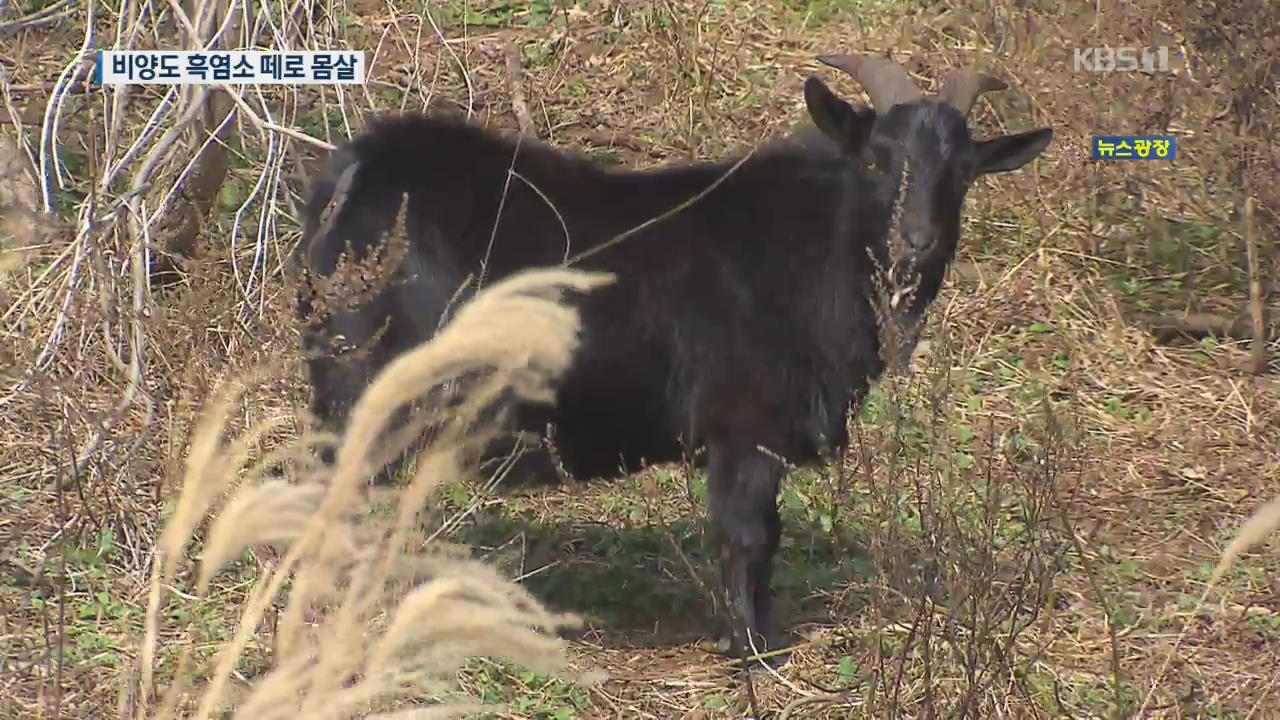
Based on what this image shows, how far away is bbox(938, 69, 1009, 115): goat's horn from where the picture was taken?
20.6 feet

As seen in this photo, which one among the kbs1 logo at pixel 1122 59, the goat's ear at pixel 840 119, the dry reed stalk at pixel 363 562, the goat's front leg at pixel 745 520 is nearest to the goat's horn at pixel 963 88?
the goat's ear at pixel 840 119

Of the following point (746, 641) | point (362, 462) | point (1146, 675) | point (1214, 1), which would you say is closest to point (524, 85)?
point (1214, 1)

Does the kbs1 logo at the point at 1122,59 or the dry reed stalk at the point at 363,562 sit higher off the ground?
the kbs1 logo at the point at 1122,59

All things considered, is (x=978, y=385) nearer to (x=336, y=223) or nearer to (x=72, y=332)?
(x=336, y=223)

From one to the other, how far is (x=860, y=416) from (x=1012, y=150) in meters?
1.29

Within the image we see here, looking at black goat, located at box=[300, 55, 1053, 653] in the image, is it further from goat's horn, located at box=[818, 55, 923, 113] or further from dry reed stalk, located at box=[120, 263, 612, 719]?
dry reed stalk, located at box=[120, 263, 612, 719]

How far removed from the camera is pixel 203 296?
196 inches

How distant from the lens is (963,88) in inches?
248

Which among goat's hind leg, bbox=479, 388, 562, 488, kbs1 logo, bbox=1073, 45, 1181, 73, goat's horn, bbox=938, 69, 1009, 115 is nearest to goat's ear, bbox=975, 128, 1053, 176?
goat's horn, bbox=938, 69, 1009, 115

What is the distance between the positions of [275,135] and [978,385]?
3.83m

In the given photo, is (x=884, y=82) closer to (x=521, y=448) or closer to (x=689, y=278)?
(x=689, y=278)

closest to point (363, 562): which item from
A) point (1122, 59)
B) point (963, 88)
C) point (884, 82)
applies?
point (884, 82)

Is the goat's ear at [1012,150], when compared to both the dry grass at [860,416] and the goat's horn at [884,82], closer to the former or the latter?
the goat's horn at [884,82]

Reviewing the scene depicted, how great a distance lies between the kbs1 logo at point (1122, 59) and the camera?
8.62 m
